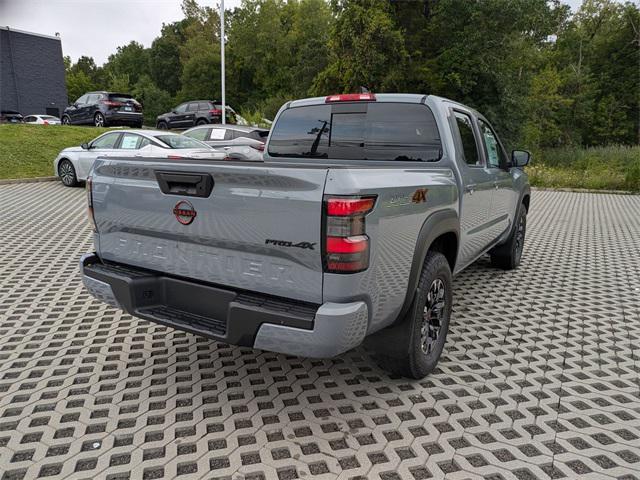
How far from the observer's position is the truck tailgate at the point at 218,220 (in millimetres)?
2404

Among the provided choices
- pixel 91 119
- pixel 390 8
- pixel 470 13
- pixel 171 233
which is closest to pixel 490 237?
pixel 171 233

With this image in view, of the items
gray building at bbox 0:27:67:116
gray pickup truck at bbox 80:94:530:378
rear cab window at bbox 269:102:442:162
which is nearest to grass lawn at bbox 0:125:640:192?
rear cab window at bbox 269:102:442:162

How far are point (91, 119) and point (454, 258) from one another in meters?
22.8

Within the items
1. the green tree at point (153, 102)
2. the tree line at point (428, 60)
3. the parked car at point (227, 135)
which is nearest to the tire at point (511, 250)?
the parked car at point (227, 135)

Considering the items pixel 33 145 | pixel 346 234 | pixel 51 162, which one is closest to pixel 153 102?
pixel 33 145

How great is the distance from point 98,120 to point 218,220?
74.0 feet

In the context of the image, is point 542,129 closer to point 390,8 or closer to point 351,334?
point 390,8

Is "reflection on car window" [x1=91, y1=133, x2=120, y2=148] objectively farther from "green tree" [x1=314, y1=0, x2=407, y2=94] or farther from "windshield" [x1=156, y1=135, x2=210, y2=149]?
"green tree" [x1=314, y1=0, x2=407, y2=94]

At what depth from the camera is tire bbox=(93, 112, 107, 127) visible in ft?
72.6

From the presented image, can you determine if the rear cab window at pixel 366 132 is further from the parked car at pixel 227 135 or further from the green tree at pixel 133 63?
the green tree at pixel 133 63

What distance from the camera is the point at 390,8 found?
1205 inches

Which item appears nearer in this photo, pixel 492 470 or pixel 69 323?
pixel 492 470

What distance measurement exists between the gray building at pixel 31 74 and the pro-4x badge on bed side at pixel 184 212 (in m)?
38.1

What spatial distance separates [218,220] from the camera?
8.66 ft
